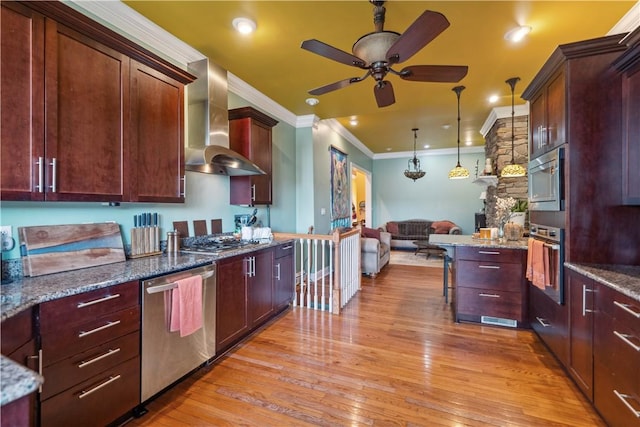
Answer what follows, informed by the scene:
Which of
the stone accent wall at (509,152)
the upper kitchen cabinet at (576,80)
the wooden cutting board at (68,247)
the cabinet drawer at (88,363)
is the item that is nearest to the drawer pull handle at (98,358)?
the cabinet drawer at (88,363)

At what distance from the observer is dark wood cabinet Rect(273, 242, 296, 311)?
3328 millimetres

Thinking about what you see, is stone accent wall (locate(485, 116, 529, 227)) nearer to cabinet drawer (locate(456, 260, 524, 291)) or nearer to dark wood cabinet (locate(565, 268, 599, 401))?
cabinet drawer (locate(456, 260, 524, 291))

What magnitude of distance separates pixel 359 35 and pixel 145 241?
2569 mm

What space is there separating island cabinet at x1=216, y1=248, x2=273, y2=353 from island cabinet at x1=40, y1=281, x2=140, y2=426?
0.76 metres

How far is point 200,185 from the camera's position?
10.1 ft

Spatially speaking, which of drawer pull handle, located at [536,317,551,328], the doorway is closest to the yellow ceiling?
drawer pull handle, located at [536,317,551,328]

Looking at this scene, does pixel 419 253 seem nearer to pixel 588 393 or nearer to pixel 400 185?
pixel 400 185

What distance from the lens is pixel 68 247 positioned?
190 cm

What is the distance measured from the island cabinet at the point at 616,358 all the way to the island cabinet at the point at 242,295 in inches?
103

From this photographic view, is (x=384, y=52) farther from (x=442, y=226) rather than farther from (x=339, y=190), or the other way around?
(x=442, y=226)

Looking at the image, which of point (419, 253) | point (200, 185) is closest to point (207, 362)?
point (200, 185)

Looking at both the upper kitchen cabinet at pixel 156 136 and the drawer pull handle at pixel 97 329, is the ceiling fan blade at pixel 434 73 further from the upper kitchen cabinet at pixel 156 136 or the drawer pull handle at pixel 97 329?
the drawer pull handle at pixel 97 329

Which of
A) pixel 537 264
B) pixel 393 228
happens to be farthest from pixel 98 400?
pixel 393 228

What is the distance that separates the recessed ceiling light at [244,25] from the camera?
2.36m
